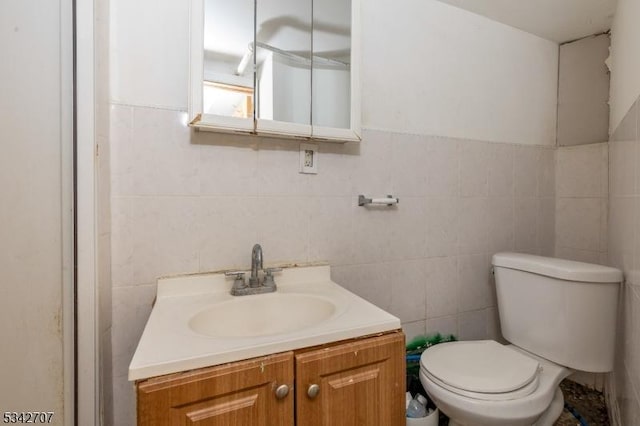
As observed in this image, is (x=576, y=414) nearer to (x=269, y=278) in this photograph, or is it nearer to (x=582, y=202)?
(x=582, y=202)

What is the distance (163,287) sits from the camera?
1011 mm

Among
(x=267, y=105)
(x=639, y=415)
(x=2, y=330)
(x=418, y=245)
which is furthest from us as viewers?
(x=418, y=245)

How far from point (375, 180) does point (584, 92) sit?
4.43 ft

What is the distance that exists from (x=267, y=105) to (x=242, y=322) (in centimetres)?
72

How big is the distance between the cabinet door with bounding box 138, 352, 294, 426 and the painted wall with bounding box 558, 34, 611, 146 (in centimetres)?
196

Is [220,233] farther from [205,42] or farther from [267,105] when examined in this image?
[205,42]

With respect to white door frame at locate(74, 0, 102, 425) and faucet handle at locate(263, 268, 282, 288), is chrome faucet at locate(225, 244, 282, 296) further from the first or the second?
white door frame at locate(74, 0, 102, 425)

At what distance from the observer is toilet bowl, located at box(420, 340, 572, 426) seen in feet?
3.22

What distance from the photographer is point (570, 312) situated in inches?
49.1

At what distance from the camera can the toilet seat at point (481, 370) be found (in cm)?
101

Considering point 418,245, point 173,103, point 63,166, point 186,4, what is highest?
point 186,4

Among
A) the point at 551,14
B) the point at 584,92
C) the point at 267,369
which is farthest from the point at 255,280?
the point at 584,92

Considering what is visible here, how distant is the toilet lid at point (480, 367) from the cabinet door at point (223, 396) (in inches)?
25.7

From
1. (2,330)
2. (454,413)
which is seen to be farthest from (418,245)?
(2,330)
